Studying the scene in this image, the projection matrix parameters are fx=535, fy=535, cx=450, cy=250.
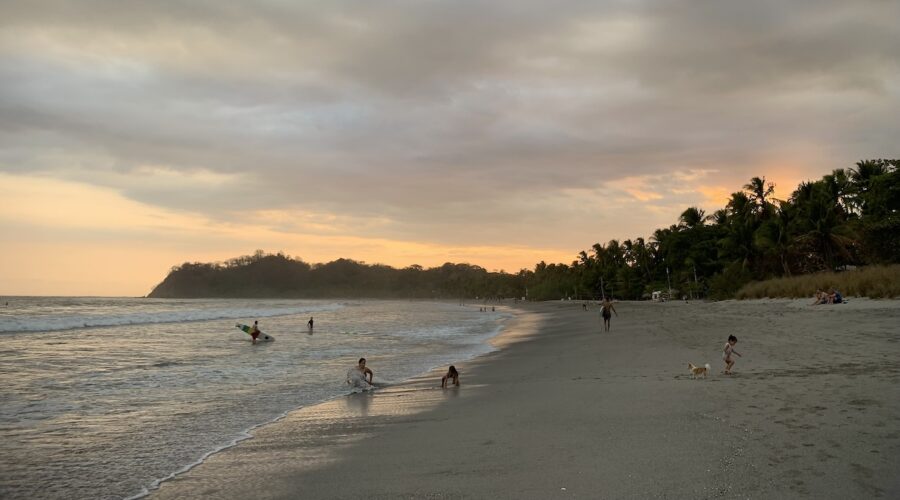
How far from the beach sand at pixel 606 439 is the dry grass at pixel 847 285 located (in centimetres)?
1647

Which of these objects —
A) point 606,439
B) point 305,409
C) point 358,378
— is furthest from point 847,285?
point 305,409

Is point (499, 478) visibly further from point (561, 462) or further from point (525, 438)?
point (525, 438)

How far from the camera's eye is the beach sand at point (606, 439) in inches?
214

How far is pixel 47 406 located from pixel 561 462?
12.0m

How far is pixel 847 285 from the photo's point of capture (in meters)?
30.8

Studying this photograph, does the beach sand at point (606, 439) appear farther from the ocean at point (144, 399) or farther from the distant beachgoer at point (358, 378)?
the ocean at point (144, 399)

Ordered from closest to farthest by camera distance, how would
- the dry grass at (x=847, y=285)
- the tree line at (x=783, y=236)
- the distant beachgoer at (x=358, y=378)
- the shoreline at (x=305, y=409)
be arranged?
1. the shoreline at (x=305, y=409)
2. the distant beachgoer at (x=358, y=378)
3. the dry grass at (x=847, y=285)
4. the tree line at (x=783, y=236)

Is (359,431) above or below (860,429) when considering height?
below

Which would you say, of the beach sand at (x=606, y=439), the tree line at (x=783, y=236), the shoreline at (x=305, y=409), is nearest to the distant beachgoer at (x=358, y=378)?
the shoreline at (x=305, y=409)

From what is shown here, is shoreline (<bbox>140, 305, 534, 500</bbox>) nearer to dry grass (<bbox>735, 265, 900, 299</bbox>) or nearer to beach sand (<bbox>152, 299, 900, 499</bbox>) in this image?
beach sand (<bbox>152, 299, 900, 499</bbox>)

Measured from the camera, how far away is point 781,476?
525 cm

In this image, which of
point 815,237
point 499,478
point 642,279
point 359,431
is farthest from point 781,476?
point 642,279

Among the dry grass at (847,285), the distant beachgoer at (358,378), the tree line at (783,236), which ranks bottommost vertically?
the distant beachgoer at (358,378)

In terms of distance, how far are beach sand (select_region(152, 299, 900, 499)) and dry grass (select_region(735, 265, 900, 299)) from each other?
16.5m
